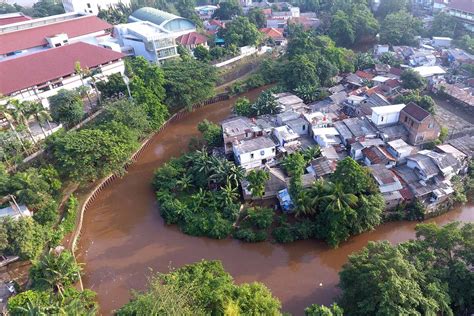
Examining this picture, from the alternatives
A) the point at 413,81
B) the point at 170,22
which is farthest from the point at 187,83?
the point at 413,81

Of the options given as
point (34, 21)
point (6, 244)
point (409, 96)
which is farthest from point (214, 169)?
point (34, 21)

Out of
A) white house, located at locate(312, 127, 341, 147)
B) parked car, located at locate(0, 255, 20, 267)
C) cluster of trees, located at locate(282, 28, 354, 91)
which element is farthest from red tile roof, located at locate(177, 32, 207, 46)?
parked car, located at locate(0, 255, 20, 267)

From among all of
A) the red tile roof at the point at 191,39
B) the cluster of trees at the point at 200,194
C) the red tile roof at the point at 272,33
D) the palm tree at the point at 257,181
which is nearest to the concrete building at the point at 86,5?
the red tile roof at the point at 191,39

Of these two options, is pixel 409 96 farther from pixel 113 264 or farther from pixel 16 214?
pixel 16 214

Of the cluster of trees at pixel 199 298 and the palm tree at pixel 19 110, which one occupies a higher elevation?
the palm tree at pixel 19 110

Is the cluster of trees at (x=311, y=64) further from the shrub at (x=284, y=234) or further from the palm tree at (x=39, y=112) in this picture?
the palm tree at (x=39, y=112)
